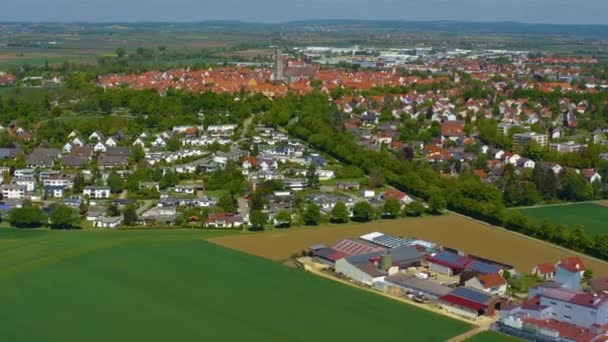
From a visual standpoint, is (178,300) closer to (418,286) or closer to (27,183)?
(418,286)

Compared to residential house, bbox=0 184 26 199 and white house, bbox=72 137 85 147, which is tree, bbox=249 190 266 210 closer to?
residential house, bbox=0 184 26 199

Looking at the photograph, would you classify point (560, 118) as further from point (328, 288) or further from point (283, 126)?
point (328, 288)

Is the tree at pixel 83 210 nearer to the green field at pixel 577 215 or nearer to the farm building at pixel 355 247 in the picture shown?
the farm building at pixel 355 247

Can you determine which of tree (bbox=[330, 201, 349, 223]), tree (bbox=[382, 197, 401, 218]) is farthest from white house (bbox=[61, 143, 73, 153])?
tree (bbox=[382, 197, 401, 218])

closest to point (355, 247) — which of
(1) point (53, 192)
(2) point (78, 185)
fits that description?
(2) point (78, 185)

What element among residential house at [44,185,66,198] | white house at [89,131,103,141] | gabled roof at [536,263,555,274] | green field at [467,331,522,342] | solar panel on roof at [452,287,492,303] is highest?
solar panel on roof at [452,287,492,303]

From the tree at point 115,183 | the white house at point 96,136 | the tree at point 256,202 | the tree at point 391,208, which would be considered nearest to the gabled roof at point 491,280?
the tree at point 391,208
